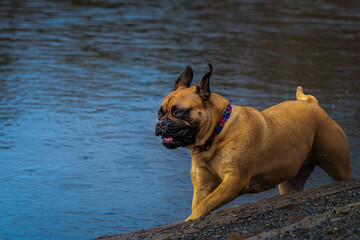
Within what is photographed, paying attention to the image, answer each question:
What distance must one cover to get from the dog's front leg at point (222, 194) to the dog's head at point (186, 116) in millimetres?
458

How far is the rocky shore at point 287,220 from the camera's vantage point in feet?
15.7

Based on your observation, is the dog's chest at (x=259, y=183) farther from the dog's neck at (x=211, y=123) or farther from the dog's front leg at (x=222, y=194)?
the dog's neck at (x=211, y=123)

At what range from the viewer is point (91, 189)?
26.4 ft

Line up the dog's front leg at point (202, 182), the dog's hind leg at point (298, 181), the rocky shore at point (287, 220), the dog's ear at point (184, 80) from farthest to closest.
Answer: the dog's hind leg at point (298, 181), the dog's ear at point (184, 80), the dog's front leg at point (202, 182), the rocky shore at point (287, 220)


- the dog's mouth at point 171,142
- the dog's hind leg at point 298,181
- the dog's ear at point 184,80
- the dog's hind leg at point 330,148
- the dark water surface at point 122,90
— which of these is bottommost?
the dark water surface at point 122,90

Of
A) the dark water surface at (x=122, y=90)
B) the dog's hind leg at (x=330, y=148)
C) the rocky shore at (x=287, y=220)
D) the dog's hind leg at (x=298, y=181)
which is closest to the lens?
the rocky shore at (x=287, y=220)

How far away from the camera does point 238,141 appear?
19.5ft

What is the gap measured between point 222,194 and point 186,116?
76 cm

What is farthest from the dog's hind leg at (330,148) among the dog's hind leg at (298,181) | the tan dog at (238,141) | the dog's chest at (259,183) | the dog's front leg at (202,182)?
the dog's front leg at (202,182)

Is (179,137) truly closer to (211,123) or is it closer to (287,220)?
(211,123)

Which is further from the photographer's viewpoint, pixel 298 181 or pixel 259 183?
pixel 298 181

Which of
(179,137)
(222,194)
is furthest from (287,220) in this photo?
(179,137)

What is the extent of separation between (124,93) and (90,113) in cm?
164

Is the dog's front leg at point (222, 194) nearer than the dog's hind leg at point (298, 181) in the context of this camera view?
Yes
